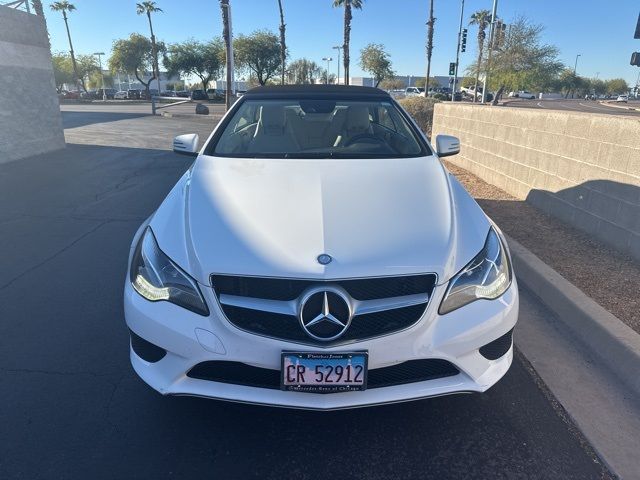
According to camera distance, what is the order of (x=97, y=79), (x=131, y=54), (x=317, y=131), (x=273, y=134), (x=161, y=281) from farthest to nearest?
(x=97, y=79) < (x=131, y=54) < (x=317, y=131) < (x=273, y=134) < (x=161, y=281)

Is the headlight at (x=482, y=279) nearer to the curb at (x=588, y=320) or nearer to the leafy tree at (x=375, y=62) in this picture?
the curb at (x=588, y=320)

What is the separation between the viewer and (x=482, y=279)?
2.24 metres

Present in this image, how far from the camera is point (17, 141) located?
1055cm

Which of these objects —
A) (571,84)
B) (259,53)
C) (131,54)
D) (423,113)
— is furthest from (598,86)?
(423,113)

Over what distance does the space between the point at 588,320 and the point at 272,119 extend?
110 inches

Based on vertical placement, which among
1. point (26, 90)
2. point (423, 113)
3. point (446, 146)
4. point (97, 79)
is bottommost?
point (423, 113)

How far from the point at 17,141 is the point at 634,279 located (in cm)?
1183

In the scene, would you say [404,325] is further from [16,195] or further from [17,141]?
[17,141]

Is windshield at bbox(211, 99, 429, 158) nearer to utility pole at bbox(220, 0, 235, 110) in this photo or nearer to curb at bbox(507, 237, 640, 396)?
curb at bbox(507, 237, 640, 396)

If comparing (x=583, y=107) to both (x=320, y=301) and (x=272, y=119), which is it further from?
(x=320, y=301)

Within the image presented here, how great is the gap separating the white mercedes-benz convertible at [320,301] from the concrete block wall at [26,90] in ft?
33.1

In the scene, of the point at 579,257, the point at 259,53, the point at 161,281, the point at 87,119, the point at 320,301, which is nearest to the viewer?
the point at 320,301

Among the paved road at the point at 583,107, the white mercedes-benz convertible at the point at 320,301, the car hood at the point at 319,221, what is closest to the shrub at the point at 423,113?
the paved road at the point at 583,107

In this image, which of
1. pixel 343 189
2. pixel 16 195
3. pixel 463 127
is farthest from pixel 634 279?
pixel 16 195
